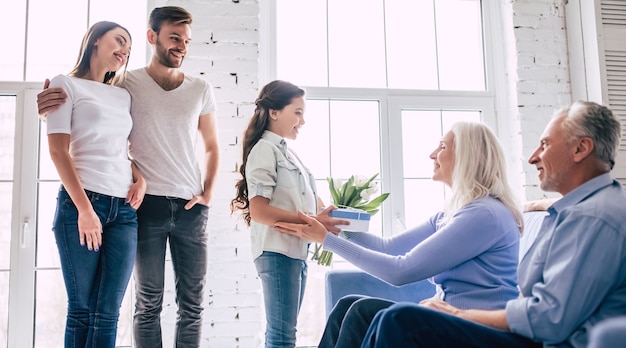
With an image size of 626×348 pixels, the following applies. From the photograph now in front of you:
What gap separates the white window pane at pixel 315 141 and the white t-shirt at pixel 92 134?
1.23m

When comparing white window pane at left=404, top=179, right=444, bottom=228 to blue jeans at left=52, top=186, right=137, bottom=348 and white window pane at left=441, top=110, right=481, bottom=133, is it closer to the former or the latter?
white window pane at left=441, top=110, right=481, bottom=133

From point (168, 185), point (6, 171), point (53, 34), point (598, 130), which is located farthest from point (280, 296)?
point (53, 34)

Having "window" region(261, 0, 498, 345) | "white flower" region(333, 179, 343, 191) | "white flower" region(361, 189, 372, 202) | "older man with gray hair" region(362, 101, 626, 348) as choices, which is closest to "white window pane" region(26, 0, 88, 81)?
"window" region(261, 0, 498, 345)

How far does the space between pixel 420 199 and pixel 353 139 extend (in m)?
0.52

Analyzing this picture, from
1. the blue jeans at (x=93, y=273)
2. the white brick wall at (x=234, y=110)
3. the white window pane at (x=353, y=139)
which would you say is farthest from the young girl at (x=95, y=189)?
the white window pane at (x=353, y=139)

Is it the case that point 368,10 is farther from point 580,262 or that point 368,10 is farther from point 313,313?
point 580,262

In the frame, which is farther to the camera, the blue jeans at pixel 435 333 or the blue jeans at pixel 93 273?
the blue jeans at pixel 93 273

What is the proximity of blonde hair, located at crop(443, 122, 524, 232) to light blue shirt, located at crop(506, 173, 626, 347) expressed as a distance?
1.44ft

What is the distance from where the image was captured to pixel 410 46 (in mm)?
3385

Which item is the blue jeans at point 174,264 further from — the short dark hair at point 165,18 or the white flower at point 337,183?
the short dark hair at point 165,18

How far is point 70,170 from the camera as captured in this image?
1933mm

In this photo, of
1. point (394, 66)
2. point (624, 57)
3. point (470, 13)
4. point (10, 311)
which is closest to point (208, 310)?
point (10, 311)

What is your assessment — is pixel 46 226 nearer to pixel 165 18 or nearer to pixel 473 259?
pixel 165 18

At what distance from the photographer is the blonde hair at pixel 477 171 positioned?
1783mm
